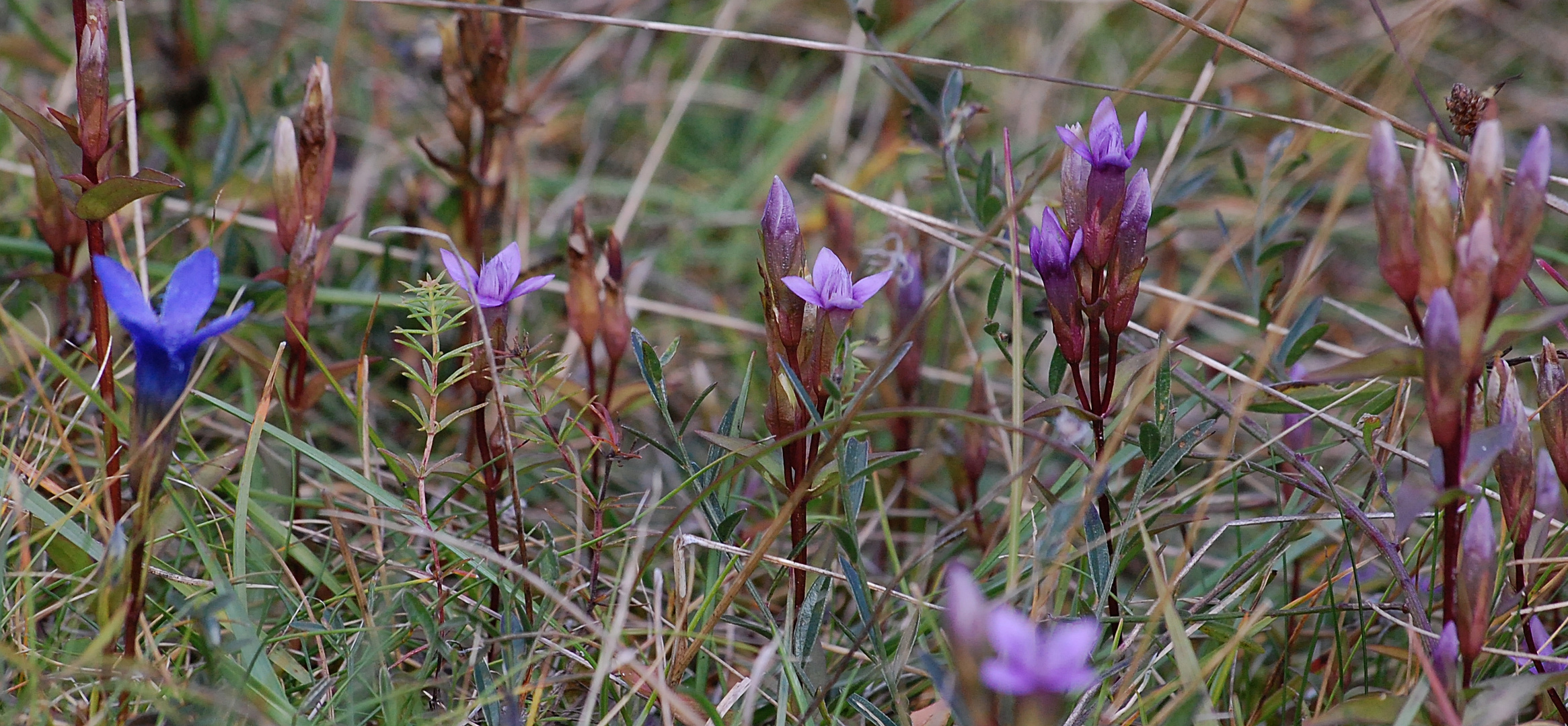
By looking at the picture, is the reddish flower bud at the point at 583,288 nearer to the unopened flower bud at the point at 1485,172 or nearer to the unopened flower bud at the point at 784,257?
the unopened flower bud at the point at 784,257

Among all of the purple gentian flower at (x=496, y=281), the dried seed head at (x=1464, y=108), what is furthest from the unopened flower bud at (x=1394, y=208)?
the purple gentian flower at (x=496, y=281)

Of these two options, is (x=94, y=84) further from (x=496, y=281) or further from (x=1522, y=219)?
(x=1522, y=219)

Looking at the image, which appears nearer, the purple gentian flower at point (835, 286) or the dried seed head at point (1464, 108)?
the purple gentian flower at point (835, 286)

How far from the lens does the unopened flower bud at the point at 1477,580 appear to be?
1.10m

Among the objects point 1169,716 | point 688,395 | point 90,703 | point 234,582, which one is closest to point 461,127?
point 688,395

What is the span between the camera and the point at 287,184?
1.61 m

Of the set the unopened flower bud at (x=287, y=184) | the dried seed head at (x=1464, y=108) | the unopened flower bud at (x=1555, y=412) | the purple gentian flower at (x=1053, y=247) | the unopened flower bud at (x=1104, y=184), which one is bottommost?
the unopened flower bud at (x=287, y=184)

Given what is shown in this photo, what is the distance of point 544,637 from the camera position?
1.27 m

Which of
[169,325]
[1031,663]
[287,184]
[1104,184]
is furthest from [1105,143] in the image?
[287,184]

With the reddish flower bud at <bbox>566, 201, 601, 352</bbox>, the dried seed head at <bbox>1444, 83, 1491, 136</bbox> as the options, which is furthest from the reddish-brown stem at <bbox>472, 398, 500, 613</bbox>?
the dried seed head at <bbox>1444, 83, 1491, 136</bbox>

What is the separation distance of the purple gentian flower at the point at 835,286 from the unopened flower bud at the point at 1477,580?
62 cm

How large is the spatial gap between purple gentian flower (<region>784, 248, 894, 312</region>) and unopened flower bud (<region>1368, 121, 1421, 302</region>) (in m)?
0.47

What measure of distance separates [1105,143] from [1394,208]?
314 millimetres

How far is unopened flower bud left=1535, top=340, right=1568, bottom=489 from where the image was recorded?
1291mm
